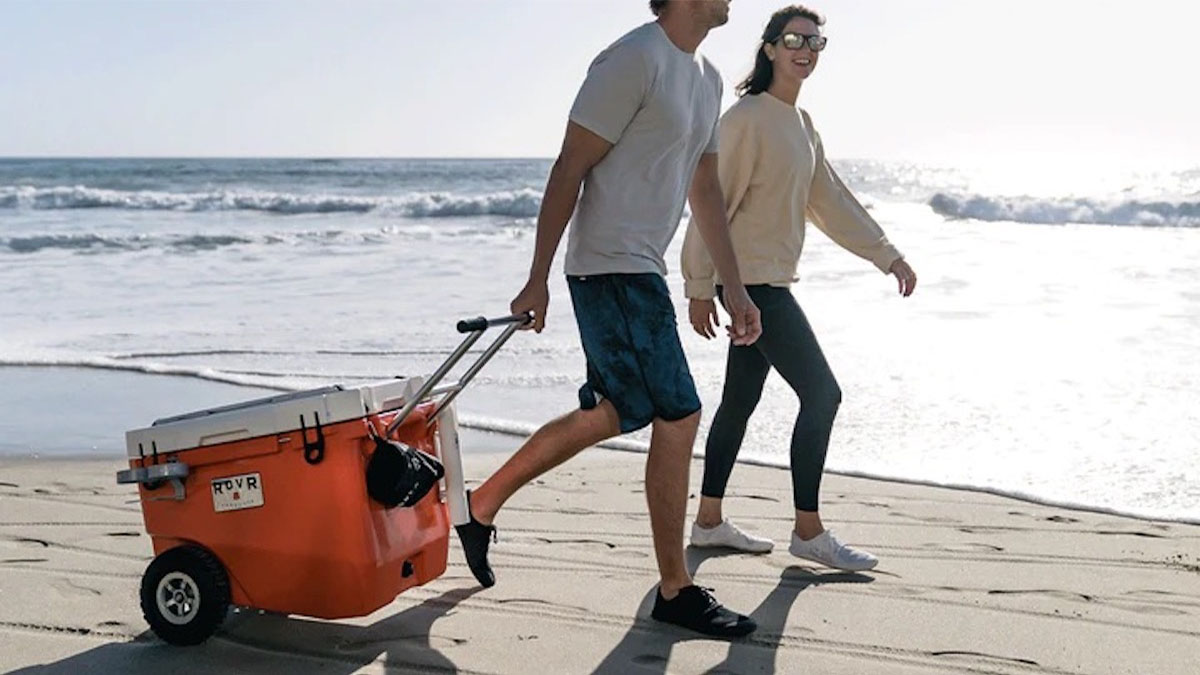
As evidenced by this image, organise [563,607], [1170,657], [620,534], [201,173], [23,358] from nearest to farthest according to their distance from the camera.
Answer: [1170,657] → [563,607] → [620,534] → [23,358] → [201,173]

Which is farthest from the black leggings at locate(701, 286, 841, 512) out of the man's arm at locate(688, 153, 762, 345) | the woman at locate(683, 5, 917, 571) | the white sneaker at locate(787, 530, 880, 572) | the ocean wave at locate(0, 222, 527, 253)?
the ocean wave at locate(0, 222, 527, 253)

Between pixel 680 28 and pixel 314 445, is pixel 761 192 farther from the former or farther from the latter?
pixel 314 445

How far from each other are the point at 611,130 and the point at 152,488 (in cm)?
141

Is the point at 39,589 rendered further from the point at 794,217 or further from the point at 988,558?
the point at 988,558

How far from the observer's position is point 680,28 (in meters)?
3.66

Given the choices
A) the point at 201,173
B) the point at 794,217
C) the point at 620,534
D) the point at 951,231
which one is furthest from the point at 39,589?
the point at 201,173

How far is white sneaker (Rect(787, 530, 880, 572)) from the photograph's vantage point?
4.32 meters

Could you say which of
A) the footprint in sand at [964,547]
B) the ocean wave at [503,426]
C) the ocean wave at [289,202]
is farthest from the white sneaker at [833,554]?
the ocean wave at [289,202]

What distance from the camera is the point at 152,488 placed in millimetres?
3639

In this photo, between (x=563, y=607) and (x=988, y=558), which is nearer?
(x=563, y=607)

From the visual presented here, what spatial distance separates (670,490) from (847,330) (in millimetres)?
6109

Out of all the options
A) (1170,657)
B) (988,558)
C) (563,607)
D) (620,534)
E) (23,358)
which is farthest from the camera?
(23,358)

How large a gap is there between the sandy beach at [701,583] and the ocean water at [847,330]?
0.69 metres

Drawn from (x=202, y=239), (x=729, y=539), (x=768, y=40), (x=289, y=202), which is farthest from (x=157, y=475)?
(x=289, y=202)
